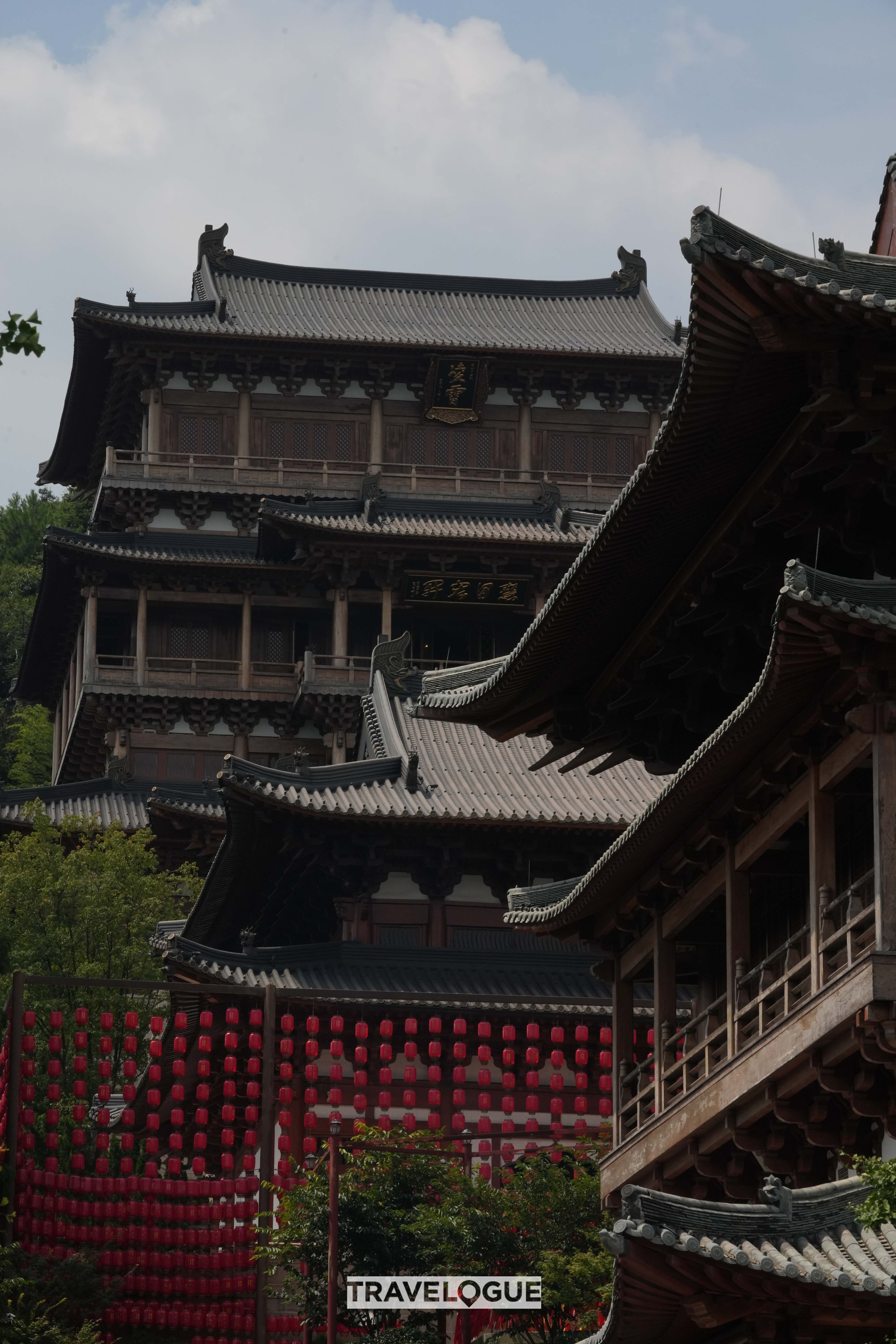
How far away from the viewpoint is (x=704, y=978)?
20453mm

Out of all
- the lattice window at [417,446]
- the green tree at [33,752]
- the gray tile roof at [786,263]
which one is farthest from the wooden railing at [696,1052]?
the green tree at [33,752]

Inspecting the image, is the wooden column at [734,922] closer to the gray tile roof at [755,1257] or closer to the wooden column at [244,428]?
the gray tile roof at [755,1257]

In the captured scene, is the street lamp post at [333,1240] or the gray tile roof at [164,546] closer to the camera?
the street lamp post at [333,1240]

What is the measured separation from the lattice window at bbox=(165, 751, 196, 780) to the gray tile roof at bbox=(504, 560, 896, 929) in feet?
91.9

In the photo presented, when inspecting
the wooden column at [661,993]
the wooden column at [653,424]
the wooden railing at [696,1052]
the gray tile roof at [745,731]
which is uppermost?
the wooden column at [653,424]

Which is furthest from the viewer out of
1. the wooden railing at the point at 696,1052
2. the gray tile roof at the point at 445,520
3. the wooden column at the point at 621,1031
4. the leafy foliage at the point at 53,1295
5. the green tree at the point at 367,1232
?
the gray tile roof at the point at 445,520

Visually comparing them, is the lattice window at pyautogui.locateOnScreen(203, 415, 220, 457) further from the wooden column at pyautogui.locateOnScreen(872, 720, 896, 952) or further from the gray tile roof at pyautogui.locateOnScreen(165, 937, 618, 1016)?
the wooden column at pyautogui.locateOnScreen(872, 720, 896, 952)

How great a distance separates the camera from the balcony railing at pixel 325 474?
2026 inches

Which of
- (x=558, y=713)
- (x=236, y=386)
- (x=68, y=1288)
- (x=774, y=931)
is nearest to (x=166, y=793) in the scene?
(x=236, y=386)

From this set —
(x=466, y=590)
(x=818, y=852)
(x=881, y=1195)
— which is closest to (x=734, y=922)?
(x=818, y=852)

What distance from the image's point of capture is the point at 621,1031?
830 inches

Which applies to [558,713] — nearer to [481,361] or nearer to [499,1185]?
[499,1185]

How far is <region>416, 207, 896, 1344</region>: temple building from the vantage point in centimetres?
1346

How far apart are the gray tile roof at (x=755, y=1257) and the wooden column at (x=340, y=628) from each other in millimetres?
34379
